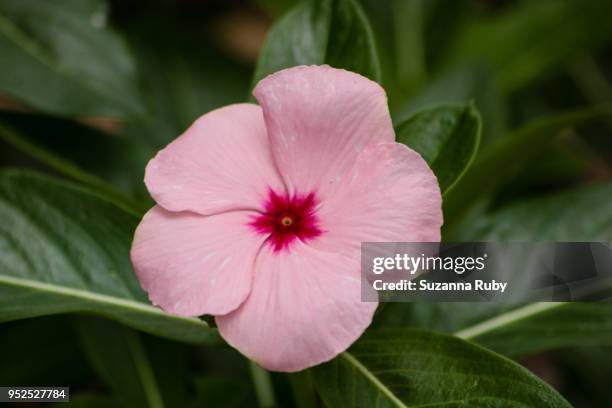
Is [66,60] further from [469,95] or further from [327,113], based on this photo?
[469,95]

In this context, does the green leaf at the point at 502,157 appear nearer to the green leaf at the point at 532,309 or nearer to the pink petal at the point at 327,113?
the green leaf at the point at 532,309

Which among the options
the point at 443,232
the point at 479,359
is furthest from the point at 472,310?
the point at 479,359

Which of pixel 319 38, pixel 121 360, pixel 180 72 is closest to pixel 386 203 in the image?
pixel 319 38

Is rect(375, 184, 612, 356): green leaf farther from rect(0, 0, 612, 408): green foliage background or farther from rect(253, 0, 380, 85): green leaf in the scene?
rect(253, 0, 380, 85): green leaf

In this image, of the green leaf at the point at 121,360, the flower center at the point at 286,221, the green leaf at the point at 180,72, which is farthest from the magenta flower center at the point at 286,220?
the green leaf at the point at 180,72

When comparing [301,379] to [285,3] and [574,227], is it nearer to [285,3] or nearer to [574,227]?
[574,227]

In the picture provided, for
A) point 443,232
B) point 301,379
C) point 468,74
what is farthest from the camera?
point 468,74

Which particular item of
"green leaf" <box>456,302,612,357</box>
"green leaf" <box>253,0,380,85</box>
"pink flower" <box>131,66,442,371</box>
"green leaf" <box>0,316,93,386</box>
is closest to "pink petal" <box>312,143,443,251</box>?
"pink flower" <box>131,66,442,371</box>
